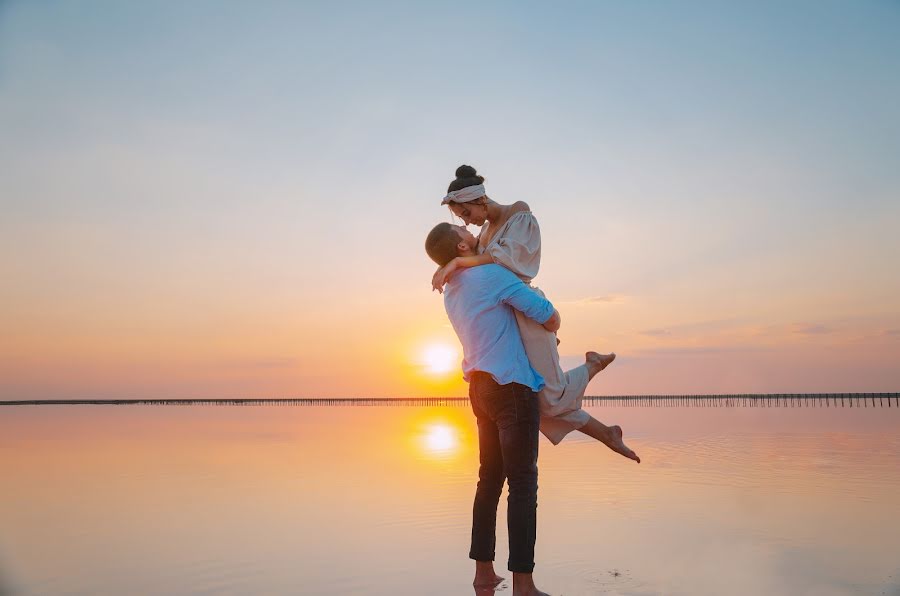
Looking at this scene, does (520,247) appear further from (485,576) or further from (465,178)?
(485,576)

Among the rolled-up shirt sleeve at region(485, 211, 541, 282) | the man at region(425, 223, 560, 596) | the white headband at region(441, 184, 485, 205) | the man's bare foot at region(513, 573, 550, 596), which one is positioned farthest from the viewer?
the white headband at region(441, 184, 485, 205)

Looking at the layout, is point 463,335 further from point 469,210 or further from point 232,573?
point 232,573

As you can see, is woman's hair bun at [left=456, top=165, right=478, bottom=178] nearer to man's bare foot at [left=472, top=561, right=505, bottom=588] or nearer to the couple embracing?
the couple embracing

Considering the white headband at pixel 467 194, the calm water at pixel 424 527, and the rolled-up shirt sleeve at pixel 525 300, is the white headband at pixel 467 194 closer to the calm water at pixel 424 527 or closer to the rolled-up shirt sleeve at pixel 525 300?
the rolled-up shirt sleeve at pixel 525 300

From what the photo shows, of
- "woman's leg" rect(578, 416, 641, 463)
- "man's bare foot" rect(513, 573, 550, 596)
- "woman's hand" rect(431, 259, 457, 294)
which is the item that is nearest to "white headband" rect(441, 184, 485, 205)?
"woman's hand" rect(431, 259, 457, 294)

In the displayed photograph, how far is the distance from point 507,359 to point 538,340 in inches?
8.3

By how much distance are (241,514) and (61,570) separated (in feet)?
6.29

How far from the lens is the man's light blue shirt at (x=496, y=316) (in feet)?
11.3

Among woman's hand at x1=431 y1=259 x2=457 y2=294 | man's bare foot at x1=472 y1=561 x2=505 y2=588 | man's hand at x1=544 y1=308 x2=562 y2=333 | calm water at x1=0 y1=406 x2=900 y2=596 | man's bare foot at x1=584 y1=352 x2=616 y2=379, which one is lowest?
calm water at x1=0 y1=406 x2=900 y2=596

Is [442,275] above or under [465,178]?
under

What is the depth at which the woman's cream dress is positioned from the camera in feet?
11.8

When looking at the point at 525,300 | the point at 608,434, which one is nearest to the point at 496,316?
the point at 525,300

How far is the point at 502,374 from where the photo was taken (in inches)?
136

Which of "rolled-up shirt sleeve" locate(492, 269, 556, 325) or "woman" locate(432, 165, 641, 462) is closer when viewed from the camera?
"rolled-up shirt sleeve" locate(492, 269, 556, 325)
